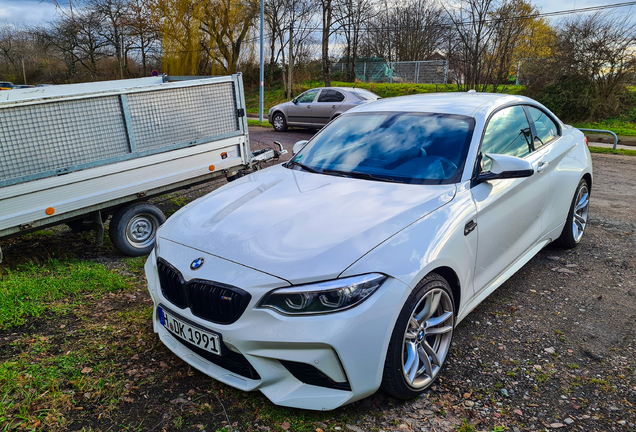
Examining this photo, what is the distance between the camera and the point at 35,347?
311 centimetres

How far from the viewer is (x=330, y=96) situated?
15.0m

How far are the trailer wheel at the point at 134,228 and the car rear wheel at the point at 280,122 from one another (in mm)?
11839

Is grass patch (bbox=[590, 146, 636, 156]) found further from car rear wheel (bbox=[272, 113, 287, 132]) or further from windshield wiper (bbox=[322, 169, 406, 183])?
windshield wiper (bbox=[322, 169, 406, 183])

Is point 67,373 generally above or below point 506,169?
below

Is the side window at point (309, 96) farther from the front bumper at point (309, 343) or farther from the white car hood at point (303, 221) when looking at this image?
Answer: the front bumper at point (309, 343)

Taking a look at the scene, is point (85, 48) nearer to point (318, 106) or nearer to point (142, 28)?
point (142, 28)

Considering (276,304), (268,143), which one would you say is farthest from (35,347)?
(268,143)

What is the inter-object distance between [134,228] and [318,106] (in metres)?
11.1

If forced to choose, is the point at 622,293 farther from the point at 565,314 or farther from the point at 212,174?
the point at 212,174

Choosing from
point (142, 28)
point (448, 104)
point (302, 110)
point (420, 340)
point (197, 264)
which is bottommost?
point (302, 110)

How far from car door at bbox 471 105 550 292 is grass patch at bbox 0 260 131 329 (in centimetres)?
310

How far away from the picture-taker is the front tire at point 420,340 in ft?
7.75

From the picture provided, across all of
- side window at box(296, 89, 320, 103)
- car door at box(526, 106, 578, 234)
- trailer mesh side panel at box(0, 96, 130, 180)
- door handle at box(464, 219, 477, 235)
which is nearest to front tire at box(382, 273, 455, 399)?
door handle at box(464, 219, 477, 235)

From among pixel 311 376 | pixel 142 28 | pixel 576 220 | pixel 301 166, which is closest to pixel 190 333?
pixel 311 376
